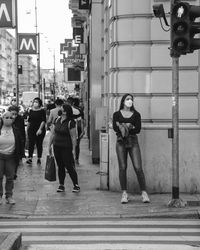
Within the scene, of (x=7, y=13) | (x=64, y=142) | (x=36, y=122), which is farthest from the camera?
(x=36, y=122)

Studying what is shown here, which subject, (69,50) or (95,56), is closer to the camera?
(95,56)

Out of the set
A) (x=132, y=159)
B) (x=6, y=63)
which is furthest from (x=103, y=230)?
(x=6, y=63)

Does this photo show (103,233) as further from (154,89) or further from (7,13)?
(7,13)

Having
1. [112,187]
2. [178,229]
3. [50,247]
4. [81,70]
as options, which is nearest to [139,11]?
[112,187]

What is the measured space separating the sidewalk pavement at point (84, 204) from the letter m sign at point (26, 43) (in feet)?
30.0

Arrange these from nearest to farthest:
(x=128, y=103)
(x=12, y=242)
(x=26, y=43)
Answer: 1. (x=12, y=242)
2. (x=128, y=103)
3. (x=26, y=43)

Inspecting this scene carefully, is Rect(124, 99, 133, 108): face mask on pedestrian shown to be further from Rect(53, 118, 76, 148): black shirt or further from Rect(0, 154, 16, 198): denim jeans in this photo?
Rect(0, 154, 16, 198): denim jeans

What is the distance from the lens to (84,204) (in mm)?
9656

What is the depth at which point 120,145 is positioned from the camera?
387 inches

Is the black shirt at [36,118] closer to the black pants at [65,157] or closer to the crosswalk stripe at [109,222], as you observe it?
the black pants at [65,157]

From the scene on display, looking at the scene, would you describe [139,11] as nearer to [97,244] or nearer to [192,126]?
[192,126]

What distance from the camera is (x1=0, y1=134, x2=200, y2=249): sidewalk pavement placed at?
29.2ft

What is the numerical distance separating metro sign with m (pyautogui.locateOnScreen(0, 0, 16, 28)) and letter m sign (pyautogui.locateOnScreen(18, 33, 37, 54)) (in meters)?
6.99

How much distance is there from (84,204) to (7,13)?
5586mm
